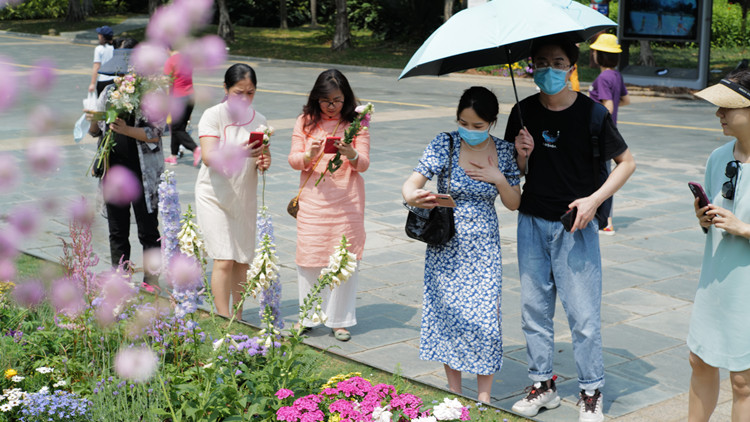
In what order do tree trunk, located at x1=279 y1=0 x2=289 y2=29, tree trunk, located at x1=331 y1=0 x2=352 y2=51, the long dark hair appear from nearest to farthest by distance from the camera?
the long dark hair, tree trunk, located at x1=331 y1=0 x2=352 y2=51, tree trunk, located at x1=279 y1=0 x2=289 y2=29

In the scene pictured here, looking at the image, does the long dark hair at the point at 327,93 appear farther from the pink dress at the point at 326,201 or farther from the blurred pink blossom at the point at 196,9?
Answer: the blurred pink blossom at the point at 196,9

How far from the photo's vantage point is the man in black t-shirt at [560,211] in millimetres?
4078

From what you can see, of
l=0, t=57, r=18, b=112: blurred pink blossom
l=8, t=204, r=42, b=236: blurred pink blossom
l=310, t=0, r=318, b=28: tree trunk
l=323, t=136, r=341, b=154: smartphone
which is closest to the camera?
l=0, t=57, r=18, b=112: blurred pink blossom

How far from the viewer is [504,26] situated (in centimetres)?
393

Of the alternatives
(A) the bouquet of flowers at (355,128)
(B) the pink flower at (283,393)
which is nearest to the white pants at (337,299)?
(A) the bouquet of flowers at (355,128)

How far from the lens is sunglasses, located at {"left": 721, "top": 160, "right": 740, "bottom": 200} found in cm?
348

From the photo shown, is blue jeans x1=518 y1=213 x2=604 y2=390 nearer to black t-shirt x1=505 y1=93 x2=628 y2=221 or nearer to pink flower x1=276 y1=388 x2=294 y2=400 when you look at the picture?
black t-shirt x1=505 y1=93 x2=628 y2=221

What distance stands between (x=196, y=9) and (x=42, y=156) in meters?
0.49

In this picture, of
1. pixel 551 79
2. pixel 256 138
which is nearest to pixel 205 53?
pixel 551 79

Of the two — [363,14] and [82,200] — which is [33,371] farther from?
[363,14]

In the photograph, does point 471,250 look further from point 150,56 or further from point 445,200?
point 150,56

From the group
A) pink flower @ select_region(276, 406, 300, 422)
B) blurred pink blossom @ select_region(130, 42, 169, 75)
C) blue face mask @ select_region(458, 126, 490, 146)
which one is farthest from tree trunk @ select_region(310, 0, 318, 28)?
blurred pink blossom @ select_region(130, 42, 169, 75)

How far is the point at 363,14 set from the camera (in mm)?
39312

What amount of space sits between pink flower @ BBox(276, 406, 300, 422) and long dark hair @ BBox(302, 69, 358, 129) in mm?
2510
